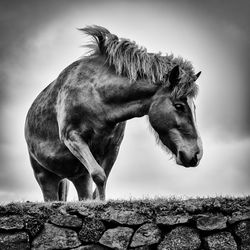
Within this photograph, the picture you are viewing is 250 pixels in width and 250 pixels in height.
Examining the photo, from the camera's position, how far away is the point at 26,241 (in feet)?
19.0

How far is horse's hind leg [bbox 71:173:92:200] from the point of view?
8.82m

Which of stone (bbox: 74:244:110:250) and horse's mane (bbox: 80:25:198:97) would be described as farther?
horse's mane (bbox: 80:25:198:97)

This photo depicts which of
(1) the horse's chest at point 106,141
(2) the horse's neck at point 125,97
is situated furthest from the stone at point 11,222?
(2) the horse's neck at point 125,97

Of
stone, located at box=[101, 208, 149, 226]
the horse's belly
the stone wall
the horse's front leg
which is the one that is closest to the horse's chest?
the horse's front leg

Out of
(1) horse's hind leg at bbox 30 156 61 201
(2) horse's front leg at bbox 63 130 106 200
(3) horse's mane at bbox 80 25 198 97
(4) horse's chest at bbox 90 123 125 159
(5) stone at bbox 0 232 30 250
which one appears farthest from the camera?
(1) horse's hind leg at bbox 30 156 61 201

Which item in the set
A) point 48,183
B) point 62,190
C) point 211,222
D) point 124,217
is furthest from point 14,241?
point 62,190

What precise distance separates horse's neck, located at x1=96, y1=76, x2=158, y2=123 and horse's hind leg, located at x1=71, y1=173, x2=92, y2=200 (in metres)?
1.62

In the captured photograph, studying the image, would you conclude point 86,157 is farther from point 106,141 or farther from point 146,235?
point 146,235

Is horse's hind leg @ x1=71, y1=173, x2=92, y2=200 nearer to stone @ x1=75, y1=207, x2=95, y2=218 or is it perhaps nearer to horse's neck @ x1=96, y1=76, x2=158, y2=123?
horse's neck @ x1=96, y1=76, x2=158, y2=123

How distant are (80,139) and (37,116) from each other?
1.51m

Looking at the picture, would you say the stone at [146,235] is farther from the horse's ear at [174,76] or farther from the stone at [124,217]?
the horse's ear at [174,76]

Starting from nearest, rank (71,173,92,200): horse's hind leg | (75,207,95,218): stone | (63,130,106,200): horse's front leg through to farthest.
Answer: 1. (75,207,95,218): stone
2. (63,130,106,200): horse's front leg
3. (71,173,92,200): horse's hind leg

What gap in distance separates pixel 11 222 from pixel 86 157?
1820 mm

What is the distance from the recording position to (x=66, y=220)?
5.90m
